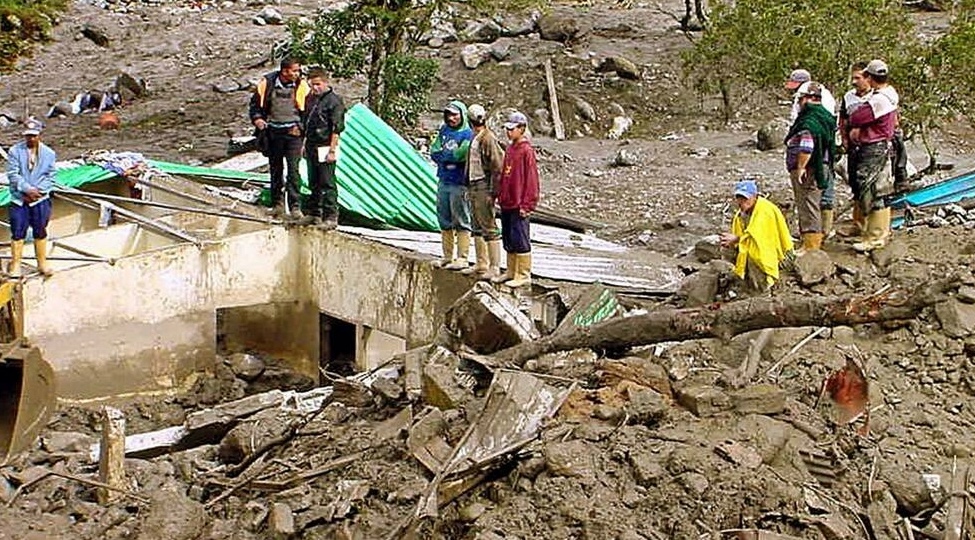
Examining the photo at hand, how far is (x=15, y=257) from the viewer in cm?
1215

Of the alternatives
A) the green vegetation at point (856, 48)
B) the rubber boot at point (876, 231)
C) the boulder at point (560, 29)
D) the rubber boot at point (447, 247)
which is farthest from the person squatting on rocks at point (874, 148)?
the boulder at point (560, 29)

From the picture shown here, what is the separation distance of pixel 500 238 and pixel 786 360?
3.55m

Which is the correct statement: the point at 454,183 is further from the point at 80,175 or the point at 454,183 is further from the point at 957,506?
the point at 957,506

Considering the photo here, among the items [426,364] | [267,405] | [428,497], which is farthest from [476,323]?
[428,497]

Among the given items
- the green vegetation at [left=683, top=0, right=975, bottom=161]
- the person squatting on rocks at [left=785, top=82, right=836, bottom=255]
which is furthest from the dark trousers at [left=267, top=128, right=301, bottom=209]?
the green vegetation at [left=683, top=0, right=975, bottom=161]

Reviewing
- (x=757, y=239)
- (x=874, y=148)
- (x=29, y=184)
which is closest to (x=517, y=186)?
(x=757, y=239)

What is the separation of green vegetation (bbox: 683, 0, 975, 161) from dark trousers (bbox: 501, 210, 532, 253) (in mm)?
6103

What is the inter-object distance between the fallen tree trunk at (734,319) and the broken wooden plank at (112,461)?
2.60m

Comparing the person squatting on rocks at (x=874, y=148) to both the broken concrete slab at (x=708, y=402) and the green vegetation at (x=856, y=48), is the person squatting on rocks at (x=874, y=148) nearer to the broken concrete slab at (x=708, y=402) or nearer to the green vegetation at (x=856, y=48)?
the broken concrete slab at (x=708, y=402)

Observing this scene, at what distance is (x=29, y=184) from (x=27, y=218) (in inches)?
14.7

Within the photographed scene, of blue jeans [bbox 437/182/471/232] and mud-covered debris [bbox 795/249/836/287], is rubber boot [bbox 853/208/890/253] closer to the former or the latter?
mud-covered debris [bbox 795/249/836/287]

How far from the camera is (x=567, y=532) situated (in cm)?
686

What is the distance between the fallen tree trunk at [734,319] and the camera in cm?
792

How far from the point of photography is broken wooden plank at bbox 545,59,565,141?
22844 mm
